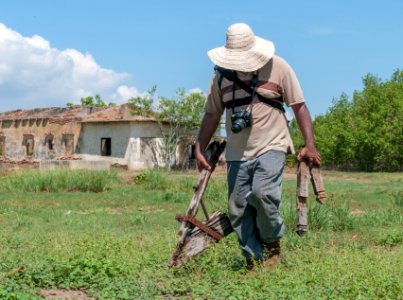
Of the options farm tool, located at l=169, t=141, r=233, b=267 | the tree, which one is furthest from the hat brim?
the tree

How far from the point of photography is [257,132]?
17.6 feet

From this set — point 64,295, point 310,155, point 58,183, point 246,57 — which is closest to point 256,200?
point 310,155

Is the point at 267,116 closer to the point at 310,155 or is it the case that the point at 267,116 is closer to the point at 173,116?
the point at 310,155

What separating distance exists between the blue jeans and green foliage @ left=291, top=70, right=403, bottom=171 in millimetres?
34493

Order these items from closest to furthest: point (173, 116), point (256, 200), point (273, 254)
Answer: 1. point (256, 200)
2. point (273, 254)
3. point (173, 116)

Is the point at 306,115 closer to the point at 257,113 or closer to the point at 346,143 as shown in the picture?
the point at 257,113

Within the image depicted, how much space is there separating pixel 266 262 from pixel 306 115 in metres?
1.28

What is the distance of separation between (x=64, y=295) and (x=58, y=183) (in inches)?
553

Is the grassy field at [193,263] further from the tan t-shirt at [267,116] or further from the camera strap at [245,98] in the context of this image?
the camera strap at [245,98]

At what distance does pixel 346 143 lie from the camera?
135 feet

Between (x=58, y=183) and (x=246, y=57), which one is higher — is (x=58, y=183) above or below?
below

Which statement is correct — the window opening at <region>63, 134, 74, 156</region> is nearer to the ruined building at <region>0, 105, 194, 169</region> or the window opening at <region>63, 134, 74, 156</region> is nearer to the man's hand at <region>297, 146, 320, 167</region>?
the ruined building at <region>0, 105, 194, 169</region>

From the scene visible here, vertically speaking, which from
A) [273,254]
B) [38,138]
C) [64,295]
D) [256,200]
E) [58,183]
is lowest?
[64,295]

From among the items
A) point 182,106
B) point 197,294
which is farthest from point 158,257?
point 182,106
